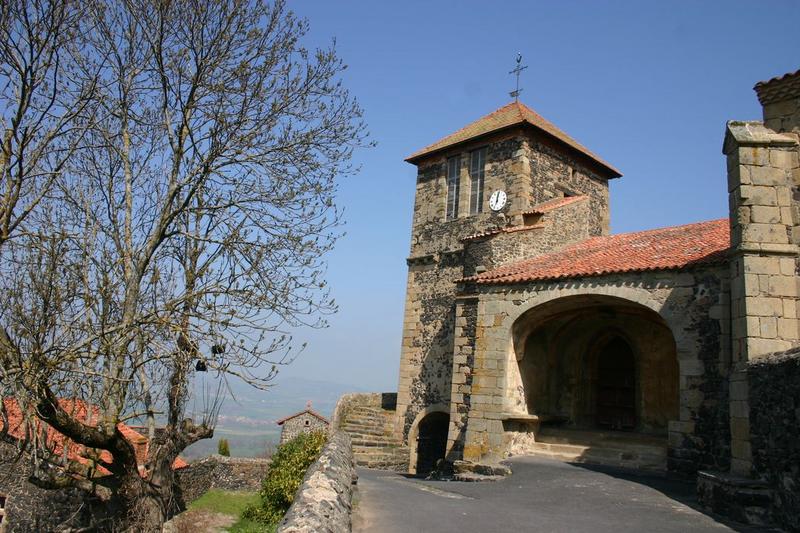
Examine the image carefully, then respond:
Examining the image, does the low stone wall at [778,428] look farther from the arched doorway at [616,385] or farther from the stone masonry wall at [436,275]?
the stone masonry wall at [436,275]

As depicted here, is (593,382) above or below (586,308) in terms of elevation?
below

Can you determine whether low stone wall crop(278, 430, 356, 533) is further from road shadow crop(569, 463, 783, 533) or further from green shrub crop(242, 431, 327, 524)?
green shrub crop(242, 431, 327, 524)

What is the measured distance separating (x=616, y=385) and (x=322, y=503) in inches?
499

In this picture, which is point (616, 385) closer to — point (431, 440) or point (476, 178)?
point (431, 440)

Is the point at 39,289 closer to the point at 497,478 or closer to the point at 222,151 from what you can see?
the point at 222,151

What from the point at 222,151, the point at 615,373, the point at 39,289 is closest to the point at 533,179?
the point at 615,373

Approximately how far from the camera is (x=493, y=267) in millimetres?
16453

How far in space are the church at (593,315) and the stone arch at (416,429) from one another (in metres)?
0.08

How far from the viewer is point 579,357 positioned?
51.2 ft

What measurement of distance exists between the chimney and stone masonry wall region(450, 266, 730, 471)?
2646 millimetres

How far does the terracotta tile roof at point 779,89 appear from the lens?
9117 mm

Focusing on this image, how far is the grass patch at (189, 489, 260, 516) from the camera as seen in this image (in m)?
17.1

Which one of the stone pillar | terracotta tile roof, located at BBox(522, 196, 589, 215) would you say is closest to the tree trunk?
the stone pillar

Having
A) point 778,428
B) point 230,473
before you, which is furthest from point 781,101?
point 230,473
